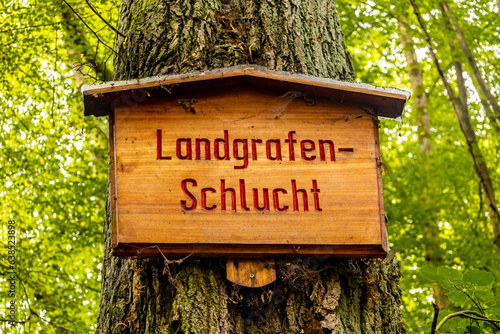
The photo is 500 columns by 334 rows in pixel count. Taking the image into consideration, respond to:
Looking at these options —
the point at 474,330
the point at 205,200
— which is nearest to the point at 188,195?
the point at 205,200

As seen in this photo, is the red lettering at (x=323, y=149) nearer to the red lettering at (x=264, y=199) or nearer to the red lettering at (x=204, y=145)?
the red lettering at (x=264, y=199)

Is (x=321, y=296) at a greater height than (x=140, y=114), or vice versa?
(x=140, y=114)

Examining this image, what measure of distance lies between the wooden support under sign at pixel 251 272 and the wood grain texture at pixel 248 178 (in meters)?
0.05

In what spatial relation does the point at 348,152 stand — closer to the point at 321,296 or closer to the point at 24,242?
the point at 321,296

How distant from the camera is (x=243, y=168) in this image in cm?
200

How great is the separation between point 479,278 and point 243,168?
0.97 m

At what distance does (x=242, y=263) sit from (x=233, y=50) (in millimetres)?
864

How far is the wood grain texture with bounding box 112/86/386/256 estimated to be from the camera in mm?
1904

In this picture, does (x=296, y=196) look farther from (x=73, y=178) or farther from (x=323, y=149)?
(x=73, y=178)

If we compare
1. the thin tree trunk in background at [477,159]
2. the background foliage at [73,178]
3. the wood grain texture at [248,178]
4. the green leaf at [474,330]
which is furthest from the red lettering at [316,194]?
the thin tree trunk in background at [477,159]

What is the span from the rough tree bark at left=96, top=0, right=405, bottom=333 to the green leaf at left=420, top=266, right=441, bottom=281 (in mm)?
125

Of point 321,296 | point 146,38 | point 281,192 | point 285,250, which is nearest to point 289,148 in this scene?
point 281,192

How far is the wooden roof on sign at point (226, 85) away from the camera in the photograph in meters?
1.98

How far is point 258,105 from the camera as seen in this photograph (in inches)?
82.0
